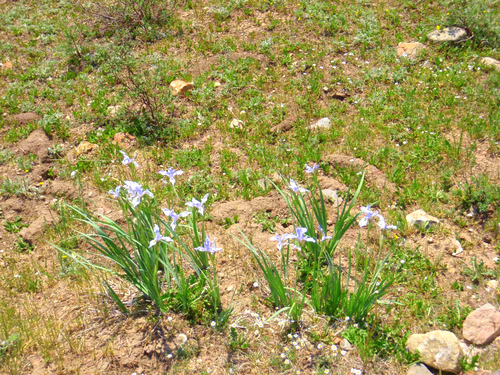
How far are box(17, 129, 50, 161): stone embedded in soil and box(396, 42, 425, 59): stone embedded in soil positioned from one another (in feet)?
16.5

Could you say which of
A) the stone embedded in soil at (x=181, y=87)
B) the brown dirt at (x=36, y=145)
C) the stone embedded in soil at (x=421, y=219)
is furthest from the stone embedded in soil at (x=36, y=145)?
the stone embedded in soil at (x=421, y=219)

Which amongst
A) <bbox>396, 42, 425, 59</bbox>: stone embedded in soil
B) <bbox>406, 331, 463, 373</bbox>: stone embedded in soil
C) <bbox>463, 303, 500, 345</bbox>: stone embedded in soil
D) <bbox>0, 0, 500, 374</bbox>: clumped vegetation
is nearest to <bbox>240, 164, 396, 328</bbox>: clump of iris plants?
<bbox>0, 0, 500, 374</bbox>: clumped vegetation

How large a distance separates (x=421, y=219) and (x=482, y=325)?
118 cm

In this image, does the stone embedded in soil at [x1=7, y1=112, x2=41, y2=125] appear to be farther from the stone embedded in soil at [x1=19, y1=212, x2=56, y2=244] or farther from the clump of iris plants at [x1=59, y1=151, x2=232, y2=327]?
the clump of iris plants at [x1=59, y1=151, x2=232, y2=327]

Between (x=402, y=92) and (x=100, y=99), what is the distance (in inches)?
160

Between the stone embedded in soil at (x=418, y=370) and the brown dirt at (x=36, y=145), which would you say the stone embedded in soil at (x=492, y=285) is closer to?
the stone embedded in soil at (x=418, y=370)

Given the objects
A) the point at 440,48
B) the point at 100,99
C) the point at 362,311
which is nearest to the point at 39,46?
the point at 100,99

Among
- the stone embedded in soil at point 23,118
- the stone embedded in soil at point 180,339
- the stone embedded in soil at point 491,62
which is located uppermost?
the stone embedded in soil at point 491,62

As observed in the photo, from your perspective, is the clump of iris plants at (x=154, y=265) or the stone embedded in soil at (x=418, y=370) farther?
the clump of iris plants at (x=154, y=265)

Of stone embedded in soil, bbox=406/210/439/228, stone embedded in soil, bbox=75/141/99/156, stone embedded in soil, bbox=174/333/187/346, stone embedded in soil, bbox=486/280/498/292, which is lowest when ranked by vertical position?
stone embedded in soil, bbox=486/280/498/292

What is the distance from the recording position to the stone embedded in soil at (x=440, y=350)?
2.84 m

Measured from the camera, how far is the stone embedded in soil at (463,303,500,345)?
3023 mm

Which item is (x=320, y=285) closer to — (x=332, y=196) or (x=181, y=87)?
(x=332, y=196)

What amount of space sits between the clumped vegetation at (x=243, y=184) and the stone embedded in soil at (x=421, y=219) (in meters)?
0.05
